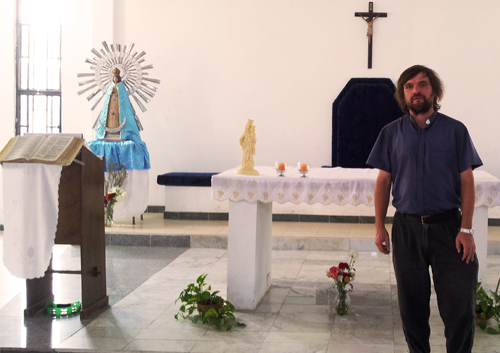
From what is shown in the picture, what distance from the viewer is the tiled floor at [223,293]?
373cm

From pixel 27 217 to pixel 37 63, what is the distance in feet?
18.3

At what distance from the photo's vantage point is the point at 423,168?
289 centimetres

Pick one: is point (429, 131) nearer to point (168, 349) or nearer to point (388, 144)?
point (388, 144)

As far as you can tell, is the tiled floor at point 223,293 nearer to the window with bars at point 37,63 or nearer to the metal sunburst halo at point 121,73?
the metal sunburst halo at point 121,73

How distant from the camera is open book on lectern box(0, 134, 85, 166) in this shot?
155 inches

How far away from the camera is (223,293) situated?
5.01 meters

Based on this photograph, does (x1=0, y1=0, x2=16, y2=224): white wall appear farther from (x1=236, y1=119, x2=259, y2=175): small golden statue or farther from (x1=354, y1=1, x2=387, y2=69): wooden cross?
(x1=236, y1=119, x2=259, y2=175): small golden statue

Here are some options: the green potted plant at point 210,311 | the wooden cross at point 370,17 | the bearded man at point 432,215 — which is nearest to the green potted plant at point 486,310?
the bearded man at point 432,215

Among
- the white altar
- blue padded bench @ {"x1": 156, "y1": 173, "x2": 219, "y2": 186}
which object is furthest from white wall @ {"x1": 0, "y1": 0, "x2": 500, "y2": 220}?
the white altar

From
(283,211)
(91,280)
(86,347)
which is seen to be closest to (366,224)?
(283,211)

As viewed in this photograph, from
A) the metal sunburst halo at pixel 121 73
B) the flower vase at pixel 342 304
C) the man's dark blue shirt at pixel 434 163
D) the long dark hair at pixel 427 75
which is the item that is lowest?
the flower vase at pixel 342 304

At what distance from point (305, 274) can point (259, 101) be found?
3.46 metres

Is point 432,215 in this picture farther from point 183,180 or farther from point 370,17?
point 370,17

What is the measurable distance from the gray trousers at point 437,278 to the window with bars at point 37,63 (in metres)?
7.10
